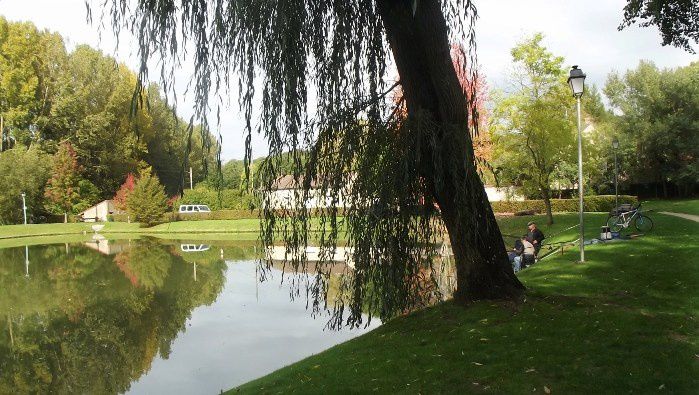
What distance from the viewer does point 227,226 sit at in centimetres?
4169

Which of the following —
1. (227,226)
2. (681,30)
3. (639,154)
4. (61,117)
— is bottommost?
(227,226)

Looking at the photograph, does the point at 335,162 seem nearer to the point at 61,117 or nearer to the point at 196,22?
the point at 196,22

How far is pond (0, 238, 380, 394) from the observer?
28.0 ft

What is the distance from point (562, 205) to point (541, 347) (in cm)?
2949

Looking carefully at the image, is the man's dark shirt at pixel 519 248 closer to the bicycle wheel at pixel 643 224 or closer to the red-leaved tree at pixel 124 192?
the bicycle wheel at pixel 643 224

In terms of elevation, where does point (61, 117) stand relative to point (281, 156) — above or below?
above

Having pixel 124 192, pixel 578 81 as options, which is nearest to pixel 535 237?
pixel 578 81

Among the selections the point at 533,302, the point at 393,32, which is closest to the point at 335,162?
the point at 393,32

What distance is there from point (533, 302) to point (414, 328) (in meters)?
1.48

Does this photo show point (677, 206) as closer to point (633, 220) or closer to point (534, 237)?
point (633, 220)

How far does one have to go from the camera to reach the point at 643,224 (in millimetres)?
14078

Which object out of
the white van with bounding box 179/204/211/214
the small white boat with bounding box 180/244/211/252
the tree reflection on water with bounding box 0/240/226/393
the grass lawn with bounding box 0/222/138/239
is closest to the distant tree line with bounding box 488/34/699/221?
the tree reflection on water with bounding box 0/240/226/393

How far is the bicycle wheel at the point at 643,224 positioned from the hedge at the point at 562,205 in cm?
1298

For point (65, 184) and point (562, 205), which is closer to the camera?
point (562, 205)
